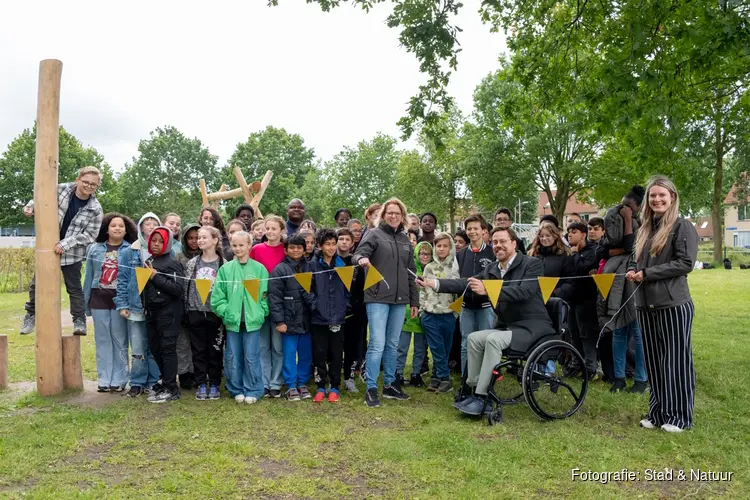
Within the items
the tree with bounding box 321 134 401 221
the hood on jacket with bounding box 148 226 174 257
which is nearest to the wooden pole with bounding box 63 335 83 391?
the hood on jacket with bounding box 148 226 174 257

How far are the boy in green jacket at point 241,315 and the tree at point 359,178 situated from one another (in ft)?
146

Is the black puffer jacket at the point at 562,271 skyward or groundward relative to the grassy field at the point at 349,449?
skyward

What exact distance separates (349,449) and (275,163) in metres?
54.3

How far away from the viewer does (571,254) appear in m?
6.73

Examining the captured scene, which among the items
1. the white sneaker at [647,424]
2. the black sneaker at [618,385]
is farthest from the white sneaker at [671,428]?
the black sneaker at [618,385]

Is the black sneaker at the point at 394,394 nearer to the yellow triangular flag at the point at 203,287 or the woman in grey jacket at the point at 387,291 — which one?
the woman in grey jacket at the point at 387,291

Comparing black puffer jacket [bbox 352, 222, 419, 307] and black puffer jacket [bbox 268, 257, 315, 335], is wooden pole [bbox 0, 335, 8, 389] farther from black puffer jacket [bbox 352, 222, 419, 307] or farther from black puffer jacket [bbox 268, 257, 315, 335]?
black puffer jacket [bbox 352, 222, 419, 307]

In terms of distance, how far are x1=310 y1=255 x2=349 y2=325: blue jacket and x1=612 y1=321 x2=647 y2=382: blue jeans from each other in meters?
3.02

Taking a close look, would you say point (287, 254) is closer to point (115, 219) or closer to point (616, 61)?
point (115, 219)

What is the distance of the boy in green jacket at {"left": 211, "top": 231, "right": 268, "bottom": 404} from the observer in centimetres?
580

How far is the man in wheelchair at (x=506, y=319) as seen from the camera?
5188mm

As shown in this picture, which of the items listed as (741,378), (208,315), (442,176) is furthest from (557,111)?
(442,176)

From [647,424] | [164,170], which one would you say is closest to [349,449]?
[647,424]

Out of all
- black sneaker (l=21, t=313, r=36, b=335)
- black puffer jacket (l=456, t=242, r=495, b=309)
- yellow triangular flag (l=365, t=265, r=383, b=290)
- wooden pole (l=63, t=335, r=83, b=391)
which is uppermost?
black puffer jacket (l=456, t=242, r=495, b=309)
